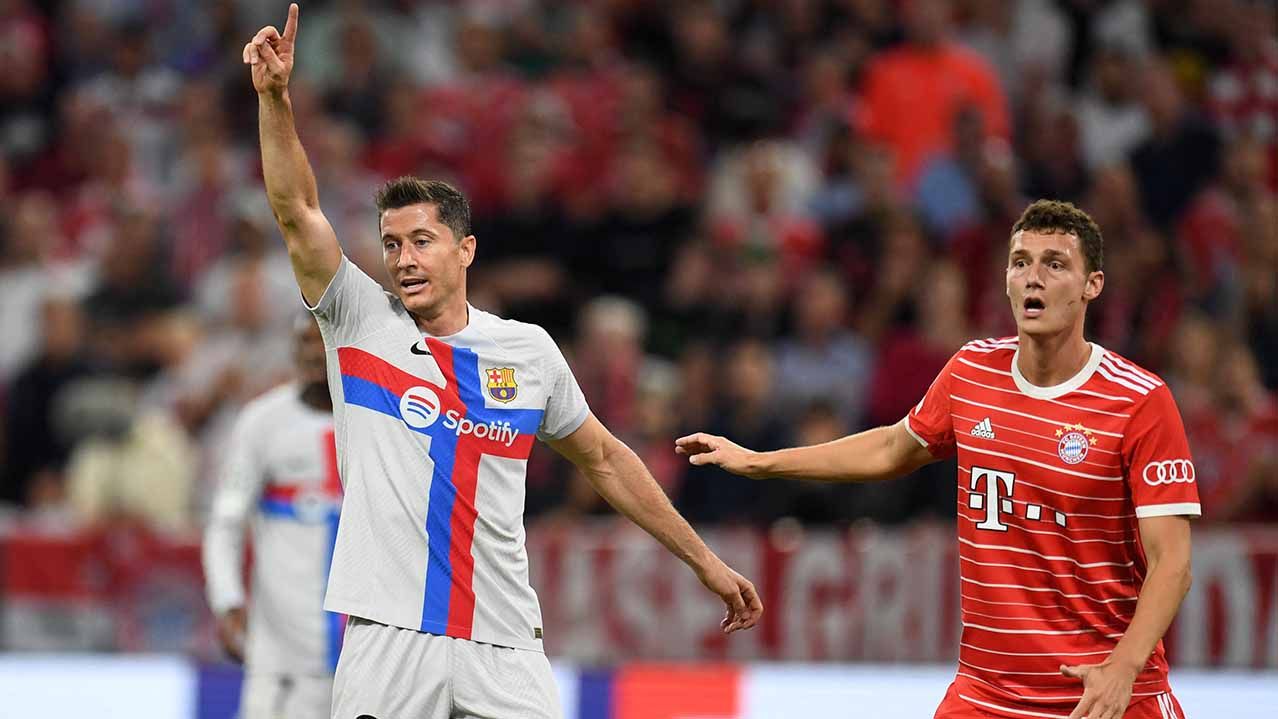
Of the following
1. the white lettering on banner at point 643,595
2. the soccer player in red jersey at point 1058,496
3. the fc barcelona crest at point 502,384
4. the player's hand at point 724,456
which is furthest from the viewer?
the white lettering on banner at point 643,595

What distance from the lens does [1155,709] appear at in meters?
5.56

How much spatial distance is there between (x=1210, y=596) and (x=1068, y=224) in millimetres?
4508

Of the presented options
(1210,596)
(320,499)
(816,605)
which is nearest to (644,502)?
(320,499)

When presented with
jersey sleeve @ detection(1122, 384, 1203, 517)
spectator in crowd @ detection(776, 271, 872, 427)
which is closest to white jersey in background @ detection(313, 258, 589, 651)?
jersey sleeve @ detection(1122, 384, 1203, 517)

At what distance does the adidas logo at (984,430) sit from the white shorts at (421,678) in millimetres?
1570

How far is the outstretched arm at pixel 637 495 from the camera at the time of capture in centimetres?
593

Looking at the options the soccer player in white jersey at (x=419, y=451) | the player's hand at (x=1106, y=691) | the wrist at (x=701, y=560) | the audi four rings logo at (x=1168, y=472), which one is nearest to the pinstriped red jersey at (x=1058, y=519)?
the audi four rings logo at (x=1168, y=472)

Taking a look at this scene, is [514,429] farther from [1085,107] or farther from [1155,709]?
[1085,107]

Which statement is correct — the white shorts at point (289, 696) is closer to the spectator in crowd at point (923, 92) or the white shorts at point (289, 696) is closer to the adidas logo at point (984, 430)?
the adidas logo at point (984, 430)

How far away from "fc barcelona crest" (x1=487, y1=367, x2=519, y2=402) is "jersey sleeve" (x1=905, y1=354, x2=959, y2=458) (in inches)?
51.7

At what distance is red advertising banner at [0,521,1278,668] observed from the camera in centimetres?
952

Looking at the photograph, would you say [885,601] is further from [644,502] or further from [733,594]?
[644,502]

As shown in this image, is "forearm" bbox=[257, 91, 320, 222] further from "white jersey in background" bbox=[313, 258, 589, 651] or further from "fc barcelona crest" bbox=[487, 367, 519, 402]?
"fc barcelona crest" bbox=[487, 367, 519, 402]

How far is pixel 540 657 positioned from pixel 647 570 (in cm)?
447
